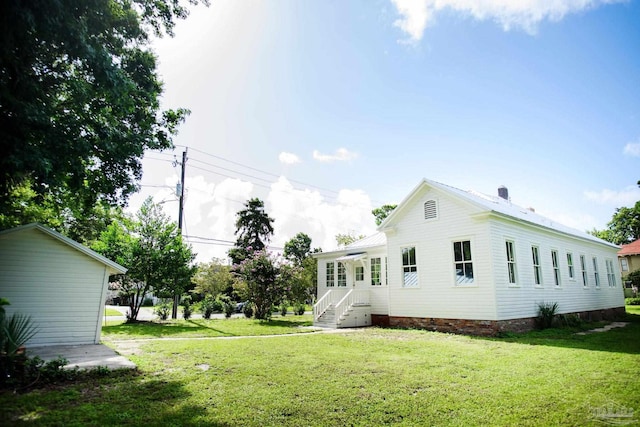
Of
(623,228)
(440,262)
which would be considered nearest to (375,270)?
(440,262)

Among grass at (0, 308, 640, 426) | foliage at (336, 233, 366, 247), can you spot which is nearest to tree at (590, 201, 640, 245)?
foliage at (336, 233, 366, 247)

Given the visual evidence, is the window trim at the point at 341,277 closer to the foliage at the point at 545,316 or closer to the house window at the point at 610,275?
the foliage at the point at 545,316

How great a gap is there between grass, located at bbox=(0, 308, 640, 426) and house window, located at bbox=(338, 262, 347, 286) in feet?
32.1

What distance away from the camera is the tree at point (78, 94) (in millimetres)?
6375

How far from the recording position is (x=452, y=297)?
1339cm

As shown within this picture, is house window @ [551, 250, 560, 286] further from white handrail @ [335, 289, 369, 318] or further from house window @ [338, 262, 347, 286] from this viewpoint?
house window @ [338, 262, 347, 286]

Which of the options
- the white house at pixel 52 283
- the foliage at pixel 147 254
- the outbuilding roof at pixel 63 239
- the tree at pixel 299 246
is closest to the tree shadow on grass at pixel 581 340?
the outbuilding roof at pixel 63 239

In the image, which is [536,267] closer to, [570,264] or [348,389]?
[570,264]

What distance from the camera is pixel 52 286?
988cm

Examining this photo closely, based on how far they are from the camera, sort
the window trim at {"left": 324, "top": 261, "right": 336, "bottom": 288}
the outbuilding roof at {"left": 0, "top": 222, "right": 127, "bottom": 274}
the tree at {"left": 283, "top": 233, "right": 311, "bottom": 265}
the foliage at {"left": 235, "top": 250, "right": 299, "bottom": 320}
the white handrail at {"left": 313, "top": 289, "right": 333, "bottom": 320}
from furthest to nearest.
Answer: the tree at {"left": 283, "top": 233, "right": 311, "bottom": 265} → the window trim at {"left": 324, "top": 261, "right": 336, "bottom": 288} → the foliage at {"left": 235, "top": 250, "right": 299, "bottom": 320} → the white handrail at {"left": 313, "top": 289, "right": 333, "bottom": 320} → the outbuilding roof at {"left": 0, "top": 222, "right": 127, "bottom": 274}

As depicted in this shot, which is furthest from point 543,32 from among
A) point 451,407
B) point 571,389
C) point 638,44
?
point 451,407

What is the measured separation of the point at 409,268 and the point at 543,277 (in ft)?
20.0

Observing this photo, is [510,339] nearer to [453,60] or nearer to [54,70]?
[453,60]

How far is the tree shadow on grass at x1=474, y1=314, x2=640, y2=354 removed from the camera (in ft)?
30.7
